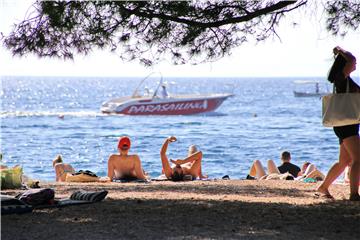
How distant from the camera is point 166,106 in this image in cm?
5159

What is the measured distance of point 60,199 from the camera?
7203 millimetres

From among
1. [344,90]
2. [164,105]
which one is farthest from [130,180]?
[164,105]

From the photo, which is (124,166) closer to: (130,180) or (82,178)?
(130,180)

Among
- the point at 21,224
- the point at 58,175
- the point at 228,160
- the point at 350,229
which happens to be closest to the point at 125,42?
the point at 21,224

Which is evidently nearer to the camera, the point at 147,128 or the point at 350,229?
the point at 350,229

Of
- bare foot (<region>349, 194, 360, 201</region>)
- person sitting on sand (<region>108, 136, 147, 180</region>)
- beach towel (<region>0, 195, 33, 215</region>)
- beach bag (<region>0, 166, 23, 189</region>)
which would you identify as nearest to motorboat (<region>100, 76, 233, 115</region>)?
person sitting on sand (<region>108, 136, 147, 180</region>)

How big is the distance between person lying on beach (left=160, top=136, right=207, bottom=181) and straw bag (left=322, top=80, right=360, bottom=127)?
169 inches

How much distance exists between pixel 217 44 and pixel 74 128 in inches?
1339

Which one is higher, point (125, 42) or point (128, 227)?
point (125, 42)

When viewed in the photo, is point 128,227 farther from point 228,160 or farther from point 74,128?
point 74,128

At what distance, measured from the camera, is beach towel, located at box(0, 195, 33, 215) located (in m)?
6.30

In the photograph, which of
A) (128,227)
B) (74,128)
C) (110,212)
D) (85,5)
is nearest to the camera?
(128,227)

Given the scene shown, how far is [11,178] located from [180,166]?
2.84m

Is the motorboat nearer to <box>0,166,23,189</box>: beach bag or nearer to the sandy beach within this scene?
<box>0,166,23,189</box>: beach bag
